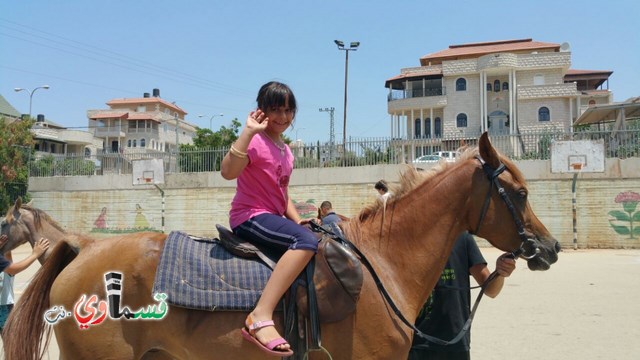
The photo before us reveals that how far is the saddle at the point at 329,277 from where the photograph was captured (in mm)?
2449

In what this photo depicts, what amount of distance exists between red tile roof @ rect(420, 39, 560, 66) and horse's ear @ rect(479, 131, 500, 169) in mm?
61517

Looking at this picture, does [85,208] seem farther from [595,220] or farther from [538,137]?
[595,220]

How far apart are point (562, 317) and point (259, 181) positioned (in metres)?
6.80

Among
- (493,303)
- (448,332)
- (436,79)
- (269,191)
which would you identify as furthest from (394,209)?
(436,79)

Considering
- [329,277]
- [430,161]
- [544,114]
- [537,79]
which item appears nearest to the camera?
[329,277]

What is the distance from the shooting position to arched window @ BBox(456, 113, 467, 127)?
53250 mm

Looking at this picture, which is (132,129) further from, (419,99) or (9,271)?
(9,271)

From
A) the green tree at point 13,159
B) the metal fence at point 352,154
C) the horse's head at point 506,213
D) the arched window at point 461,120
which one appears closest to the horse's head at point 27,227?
the horse's head at point 506,213

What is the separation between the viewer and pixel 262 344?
227cm

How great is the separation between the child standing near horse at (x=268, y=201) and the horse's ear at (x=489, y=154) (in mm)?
1124

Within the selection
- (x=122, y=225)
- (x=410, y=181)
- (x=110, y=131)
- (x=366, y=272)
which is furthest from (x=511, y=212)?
(x=110, y=131)

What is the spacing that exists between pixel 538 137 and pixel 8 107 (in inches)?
2499

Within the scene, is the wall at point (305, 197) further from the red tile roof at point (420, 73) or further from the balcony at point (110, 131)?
the balcony at point (110, 131)

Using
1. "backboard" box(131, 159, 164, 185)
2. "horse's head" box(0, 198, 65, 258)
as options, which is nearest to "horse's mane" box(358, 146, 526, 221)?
"horse's head" box(0, 198, 65, 258)
